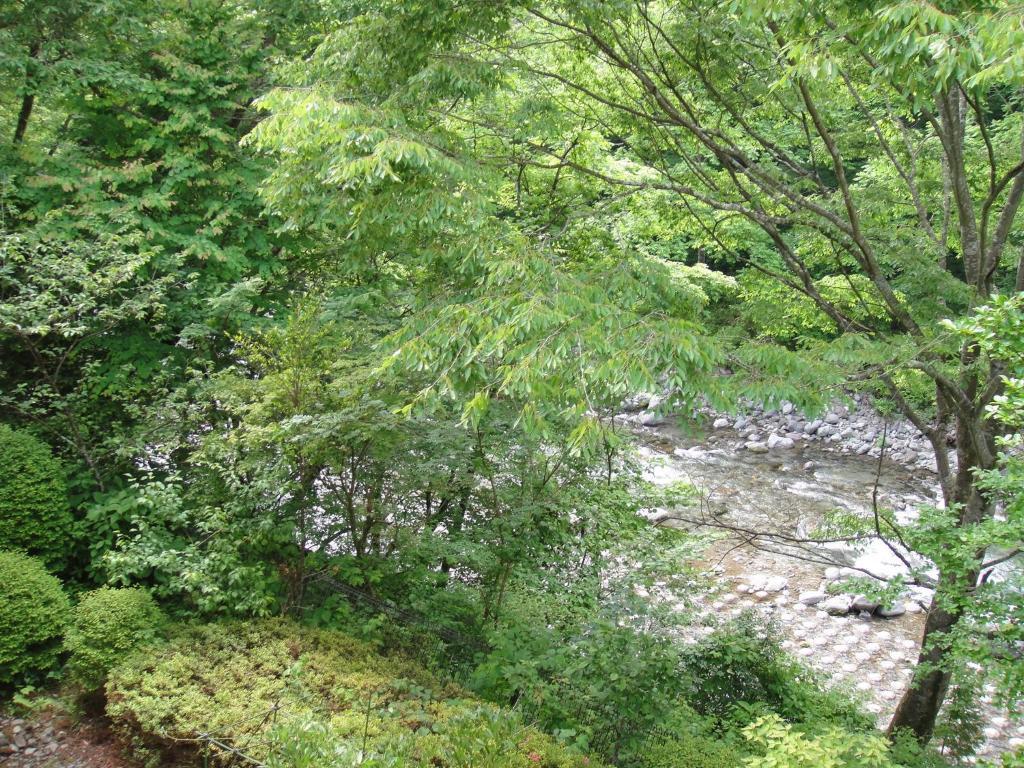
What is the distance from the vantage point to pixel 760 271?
21.2 ft

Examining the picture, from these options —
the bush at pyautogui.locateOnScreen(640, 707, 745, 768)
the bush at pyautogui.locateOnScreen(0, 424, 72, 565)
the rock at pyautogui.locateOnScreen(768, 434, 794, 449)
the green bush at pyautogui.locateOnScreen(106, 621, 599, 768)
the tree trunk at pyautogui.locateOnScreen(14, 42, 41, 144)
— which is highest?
the tree trunk at pyautogui.locateOnScreen(14, 42, 41, 144)

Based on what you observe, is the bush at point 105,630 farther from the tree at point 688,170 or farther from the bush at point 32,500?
the tree at point 688,170

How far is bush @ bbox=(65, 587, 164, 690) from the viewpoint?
4.19m

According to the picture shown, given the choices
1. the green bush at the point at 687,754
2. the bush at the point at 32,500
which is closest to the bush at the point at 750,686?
the green bush at the point at 687,754

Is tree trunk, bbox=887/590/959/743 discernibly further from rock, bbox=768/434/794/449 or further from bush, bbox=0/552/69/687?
rock, bbox=768/434/794/449

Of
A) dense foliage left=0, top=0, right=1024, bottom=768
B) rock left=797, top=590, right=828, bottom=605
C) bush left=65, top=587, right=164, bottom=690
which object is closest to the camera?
dense foliage left=0, top=0, right=1024, bottom=768

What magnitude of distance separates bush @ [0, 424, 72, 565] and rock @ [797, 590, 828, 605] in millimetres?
8075

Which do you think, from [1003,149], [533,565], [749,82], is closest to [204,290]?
A: [533,565]

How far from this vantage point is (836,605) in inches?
332

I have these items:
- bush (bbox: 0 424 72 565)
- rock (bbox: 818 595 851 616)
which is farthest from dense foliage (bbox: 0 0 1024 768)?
rock (bbox: 818 595 851 616)

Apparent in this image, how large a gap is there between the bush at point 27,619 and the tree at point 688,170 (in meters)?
3.00

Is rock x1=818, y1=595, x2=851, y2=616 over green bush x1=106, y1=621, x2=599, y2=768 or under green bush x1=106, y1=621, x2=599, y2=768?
over

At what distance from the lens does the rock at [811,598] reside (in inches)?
336

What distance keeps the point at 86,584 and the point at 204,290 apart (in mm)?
2606
